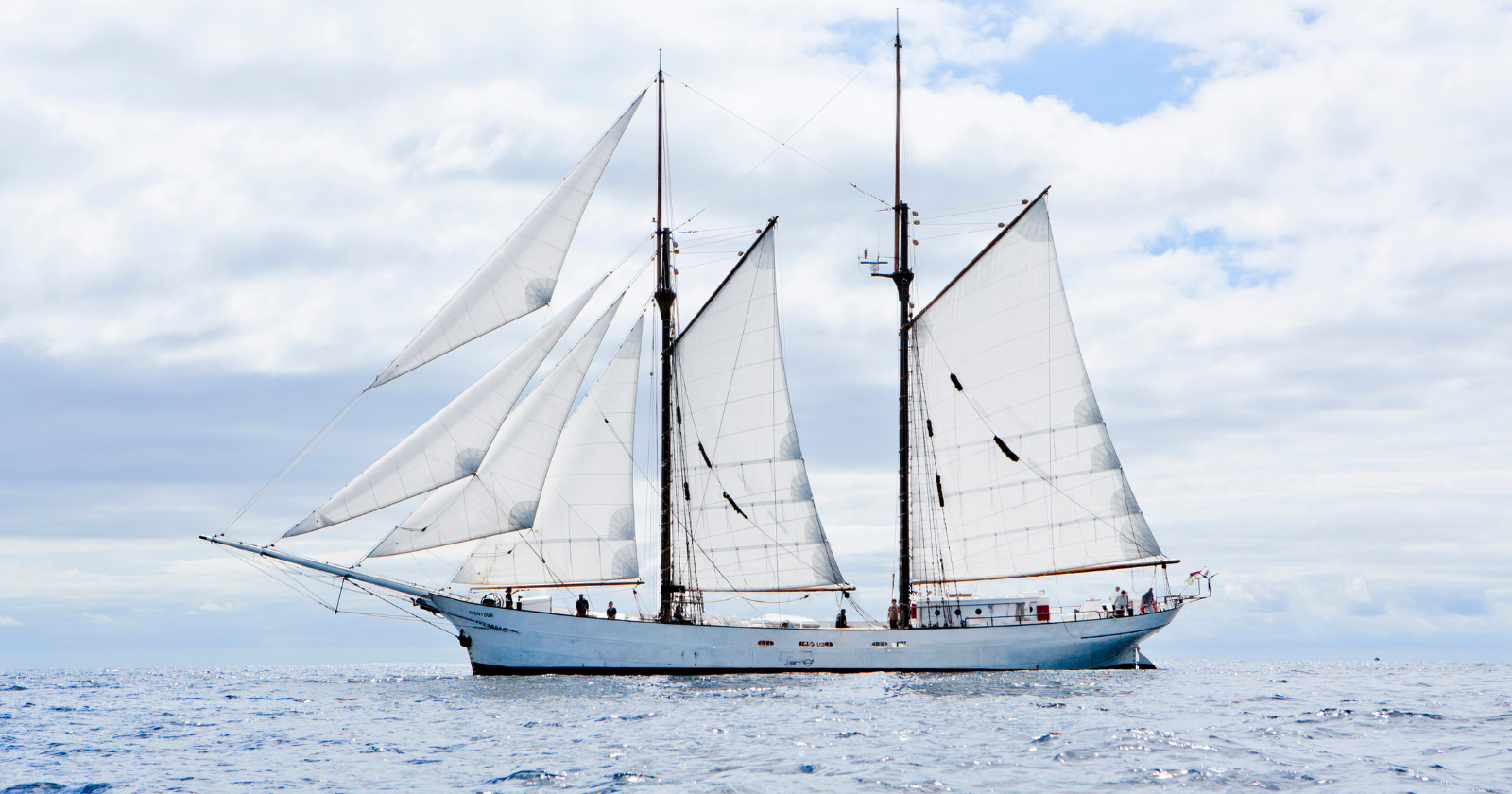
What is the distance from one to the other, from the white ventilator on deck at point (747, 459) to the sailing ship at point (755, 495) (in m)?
0.10

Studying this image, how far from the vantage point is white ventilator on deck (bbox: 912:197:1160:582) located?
173 feet

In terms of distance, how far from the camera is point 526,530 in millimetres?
52000

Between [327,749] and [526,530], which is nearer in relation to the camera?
[327,749]

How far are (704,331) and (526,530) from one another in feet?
39.8

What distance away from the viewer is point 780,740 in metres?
30.1

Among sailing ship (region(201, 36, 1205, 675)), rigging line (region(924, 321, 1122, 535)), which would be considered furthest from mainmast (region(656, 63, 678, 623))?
rigging line (region(924, 321, 1122, 535))

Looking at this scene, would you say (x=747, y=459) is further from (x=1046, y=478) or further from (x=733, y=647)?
(x=1046, y=478)

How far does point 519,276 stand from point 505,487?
8.93 meters

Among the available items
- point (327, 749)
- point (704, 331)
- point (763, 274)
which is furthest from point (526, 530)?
point (327, 749)

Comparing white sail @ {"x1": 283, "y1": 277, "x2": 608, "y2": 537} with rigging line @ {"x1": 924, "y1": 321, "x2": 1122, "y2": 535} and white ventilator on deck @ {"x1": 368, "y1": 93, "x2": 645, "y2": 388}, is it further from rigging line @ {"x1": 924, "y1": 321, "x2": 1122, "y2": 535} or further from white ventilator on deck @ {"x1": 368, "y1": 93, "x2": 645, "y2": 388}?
rigging line @ {"x1": 924, "y1": 321, "x2": 1122, "y2": 535}

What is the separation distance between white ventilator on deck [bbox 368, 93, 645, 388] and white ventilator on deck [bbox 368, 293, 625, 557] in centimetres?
369

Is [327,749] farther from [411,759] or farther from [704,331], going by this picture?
[704,331]

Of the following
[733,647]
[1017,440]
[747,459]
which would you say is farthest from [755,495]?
[1017,440]

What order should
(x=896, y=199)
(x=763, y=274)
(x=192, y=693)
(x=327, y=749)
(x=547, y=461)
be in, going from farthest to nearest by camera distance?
(x=192, y=693) → (x=896, y=199) → (x=763, y=274) → (x=547, y=461) → (x=327, y=749)
